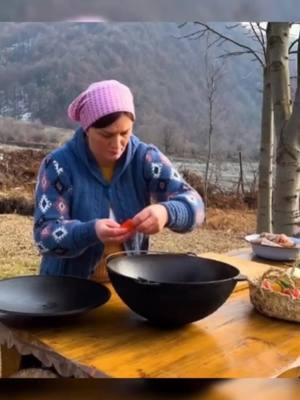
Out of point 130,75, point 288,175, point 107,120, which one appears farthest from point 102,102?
point 288,175

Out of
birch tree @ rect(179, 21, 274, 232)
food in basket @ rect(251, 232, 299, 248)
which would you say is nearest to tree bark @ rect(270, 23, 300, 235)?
birch tree @ rect(179, 21, 274, 232)

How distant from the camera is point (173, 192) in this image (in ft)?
3.98

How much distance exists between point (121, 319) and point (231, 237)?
1.69m

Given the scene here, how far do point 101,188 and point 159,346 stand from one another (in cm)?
47

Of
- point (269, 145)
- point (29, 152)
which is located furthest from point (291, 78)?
point (29, 152)

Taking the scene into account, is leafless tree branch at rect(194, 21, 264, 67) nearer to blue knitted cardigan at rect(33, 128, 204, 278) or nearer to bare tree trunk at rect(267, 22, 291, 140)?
bare tree trunk at rect(267, 22, 291, 140)

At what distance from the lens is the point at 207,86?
220 centimetres

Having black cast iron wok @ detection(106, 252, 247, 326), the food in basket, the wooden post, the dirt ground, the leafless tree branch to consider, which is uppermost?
the leafless tree branch

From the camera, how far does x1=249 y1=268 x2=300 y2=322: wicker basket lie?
3.08 feet

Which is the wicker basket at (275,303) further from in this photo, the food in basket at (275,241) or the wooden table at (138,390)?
the food in basket at (275,241)

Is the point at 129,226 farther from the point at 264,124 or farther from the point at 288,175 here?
the point at 264,124

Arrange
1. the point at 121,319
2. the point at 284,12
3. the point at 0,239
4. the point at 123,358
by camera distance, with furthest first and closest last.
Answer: the point at 0,239, the point at 284,12, the point at 121,319, the point at 123,358

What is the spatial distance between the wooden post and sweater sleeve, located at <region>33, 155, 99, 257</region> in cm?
21

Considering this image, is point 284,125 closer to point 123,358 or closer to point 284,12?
point 284,12
